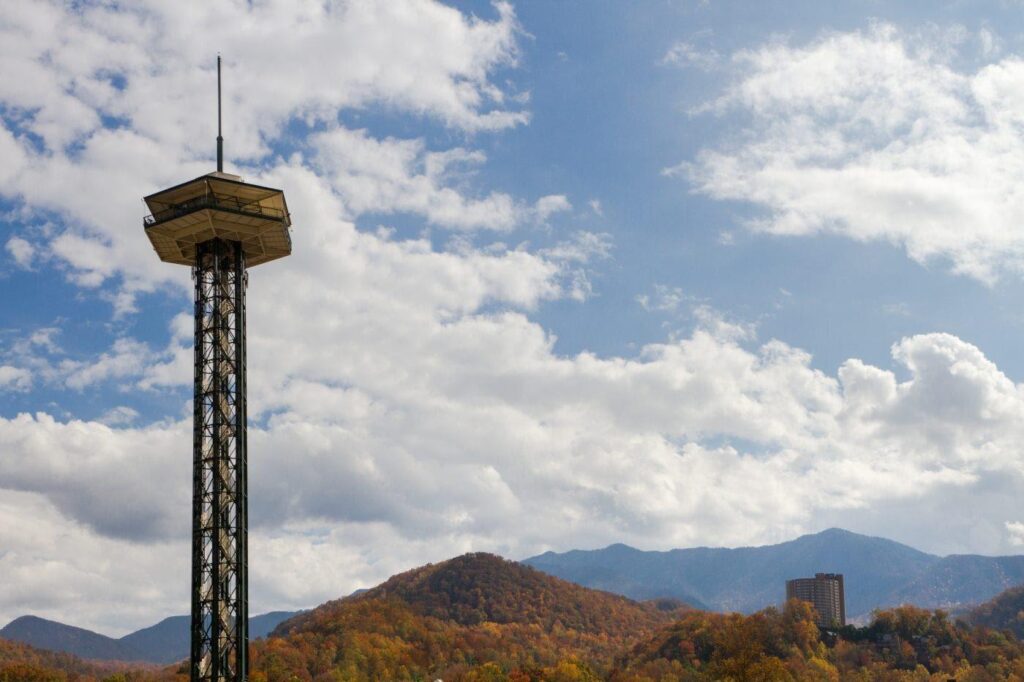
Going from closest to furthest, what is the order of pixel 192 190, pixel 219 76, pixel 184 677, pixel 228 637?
1. pixel 228 637
2. pixel 192 190
3. pixel 219 76
4. pixel 184 677

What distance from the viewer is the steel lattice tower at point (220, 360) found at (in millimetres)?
70688

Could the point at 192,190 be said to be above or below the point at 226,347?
above

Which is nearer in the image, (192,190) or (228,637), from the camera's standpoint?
(228,637)

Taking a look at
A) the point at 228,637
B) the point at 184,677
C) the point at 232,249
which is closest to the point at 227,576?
the point at 228,637

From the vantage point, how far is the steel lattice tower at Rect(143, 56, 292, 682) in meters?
70.7

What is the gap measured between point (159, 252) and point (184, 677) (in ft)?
454

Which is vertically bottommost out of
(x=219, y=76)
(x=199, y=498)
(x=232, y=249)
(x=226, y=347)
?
(x=199, y=498)

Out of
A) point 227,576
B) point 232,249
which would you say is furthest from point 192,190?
point 227,576

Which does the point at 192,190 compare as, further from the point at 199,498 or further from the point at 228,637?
the point at 228,637

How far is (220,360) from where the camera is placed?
250 feet

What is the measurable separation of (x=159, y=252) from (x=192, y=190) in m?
6.40

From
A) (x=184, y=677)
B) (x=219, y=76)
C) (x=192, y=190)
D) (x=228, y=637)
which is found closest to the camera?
(x=228, y=637)

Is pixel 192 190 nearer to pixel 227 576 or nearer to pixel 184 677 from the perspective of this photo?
pixel 227 576

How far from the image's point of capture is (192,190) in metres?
76.3
